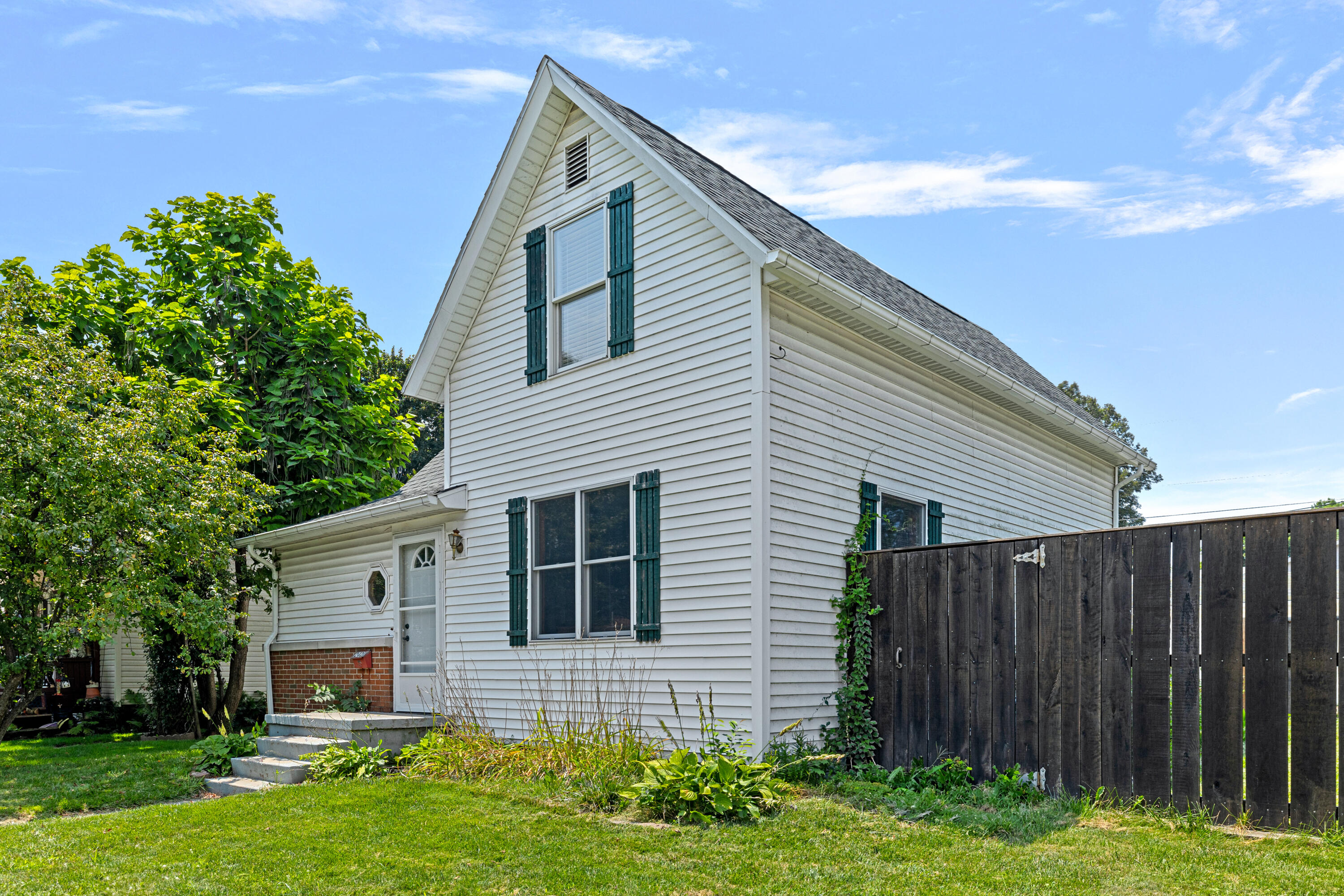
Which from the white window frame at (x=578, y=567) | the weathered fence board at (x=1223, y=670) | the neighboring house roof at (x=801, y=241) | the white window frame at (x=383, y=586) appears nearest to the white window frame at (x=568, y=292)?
the neighboring house roof at (x=801, y=241)

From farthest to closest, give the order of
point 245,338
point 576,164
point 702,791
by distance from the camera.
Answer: point 245,338 < point 576,164 < point 702,791

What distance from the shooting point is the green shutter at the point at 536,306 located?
1055 centimetres

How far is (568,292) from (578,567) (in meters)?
2.87

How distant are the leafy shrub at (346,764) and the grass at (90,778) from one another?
1381 millimetres

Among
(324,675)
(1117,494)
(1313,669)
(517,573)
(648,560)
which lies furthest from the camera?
(1117,494)

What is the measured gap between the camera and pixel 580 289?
33.5ft

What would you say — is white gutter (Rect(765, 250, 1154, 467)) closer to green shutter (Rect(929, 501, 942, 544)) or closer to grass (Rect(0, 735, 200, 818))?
green shutter (Rect(929, 501, 942, 544))

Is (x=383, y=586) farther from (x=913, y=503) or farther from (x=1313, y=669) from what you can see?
(x=1313, y=669)

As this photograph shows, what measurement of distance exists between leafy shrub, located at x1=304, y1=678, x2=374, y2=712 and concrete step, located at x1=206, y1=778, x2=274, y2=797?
2.03 m

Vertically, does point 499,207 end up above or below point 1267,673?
above

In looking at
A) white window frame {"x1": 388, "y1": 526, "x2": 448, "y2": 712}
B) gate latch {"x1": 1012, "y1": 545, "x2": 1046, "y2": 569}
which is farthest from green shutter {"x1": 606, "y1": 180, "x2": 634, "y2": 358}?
gate latch {"x1": 1012, "y1": 545, "x2": 1046, "y2": 569}

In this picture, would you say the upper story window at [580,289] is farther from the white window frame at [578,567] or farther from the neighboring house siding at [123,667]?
the neighboring house siding at [123,667]

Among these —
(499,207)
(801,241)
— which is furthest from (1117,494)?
(499,207)

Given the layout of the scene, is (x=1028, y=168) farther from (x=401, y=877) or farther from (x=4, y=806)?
(x=4, y=806)
